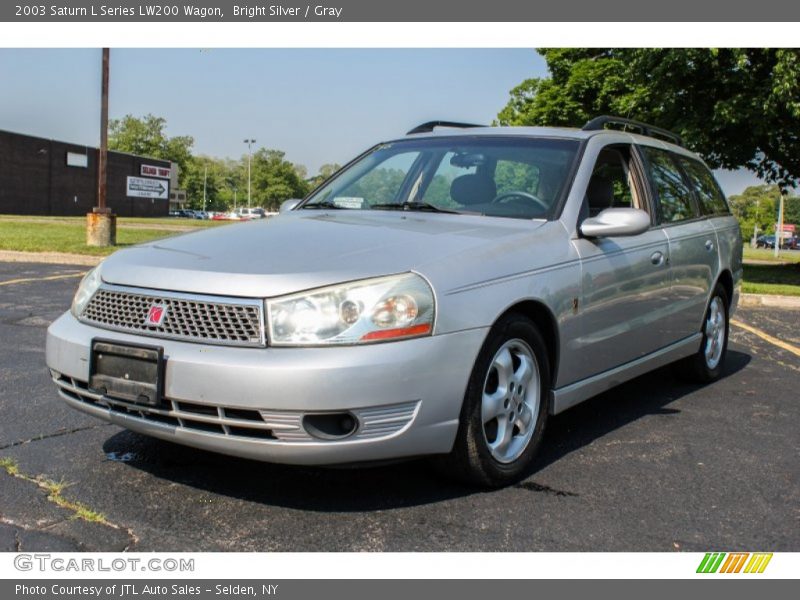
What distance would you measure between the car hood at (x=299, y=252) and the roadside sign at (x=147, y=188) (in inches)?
2694

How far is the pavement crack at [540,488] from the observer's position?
11.4 feet

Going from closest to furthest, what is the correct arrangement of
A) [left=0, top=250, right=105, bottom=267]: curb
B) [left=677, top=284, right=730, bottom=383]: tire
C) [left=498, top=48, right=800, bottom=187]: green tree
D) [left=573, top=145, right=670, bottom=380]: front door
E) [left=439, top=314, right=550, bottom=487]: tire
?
1. [left=439, top=314, right=550, bottom=487]: tire
2. [left=573, top=145, right=670, bottom=380]: front door
3. [left=677, top=284, right=730, bottom=383]: tire
4. [left=0, top=250, right=105, bottom=267]: curb
5. [left=498, top=48, right=800, bottom=187]: green tree

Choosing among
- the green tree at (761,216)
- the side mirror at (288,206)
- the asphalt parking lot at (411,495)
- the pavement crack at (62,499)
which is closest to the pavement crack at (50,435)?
the asphalt parking lot at (411,495)

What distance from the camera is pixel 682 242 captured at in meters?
5.14

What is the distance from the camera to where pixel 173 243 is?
3.73 metres

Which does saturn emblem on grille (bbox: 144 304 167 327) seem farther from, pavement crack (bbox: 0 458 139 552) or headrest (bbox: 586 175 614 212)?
headrest (bbox: 586 175 614 212)

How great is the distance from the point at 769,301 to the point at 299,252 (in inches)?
389

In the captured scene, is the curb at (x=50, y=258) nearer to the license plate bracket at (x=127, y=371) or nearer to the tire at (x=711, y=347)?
the tire at (x=711, y=347)

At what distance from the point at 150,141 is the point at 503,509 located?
107 metres

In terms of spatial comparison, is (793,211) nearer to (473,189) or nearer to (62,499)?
(473,189)

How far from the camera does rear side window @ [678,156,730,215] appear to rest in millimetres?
5855

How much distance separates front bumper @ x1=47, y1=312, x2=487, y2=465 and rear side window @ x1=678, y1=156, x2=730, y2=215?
11.0 feet

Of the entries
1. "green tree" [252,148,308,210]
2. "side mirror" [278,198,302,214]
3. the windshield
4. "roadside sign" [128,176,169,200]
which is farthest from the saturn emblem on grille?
"green tree" [252,148,308,210]
